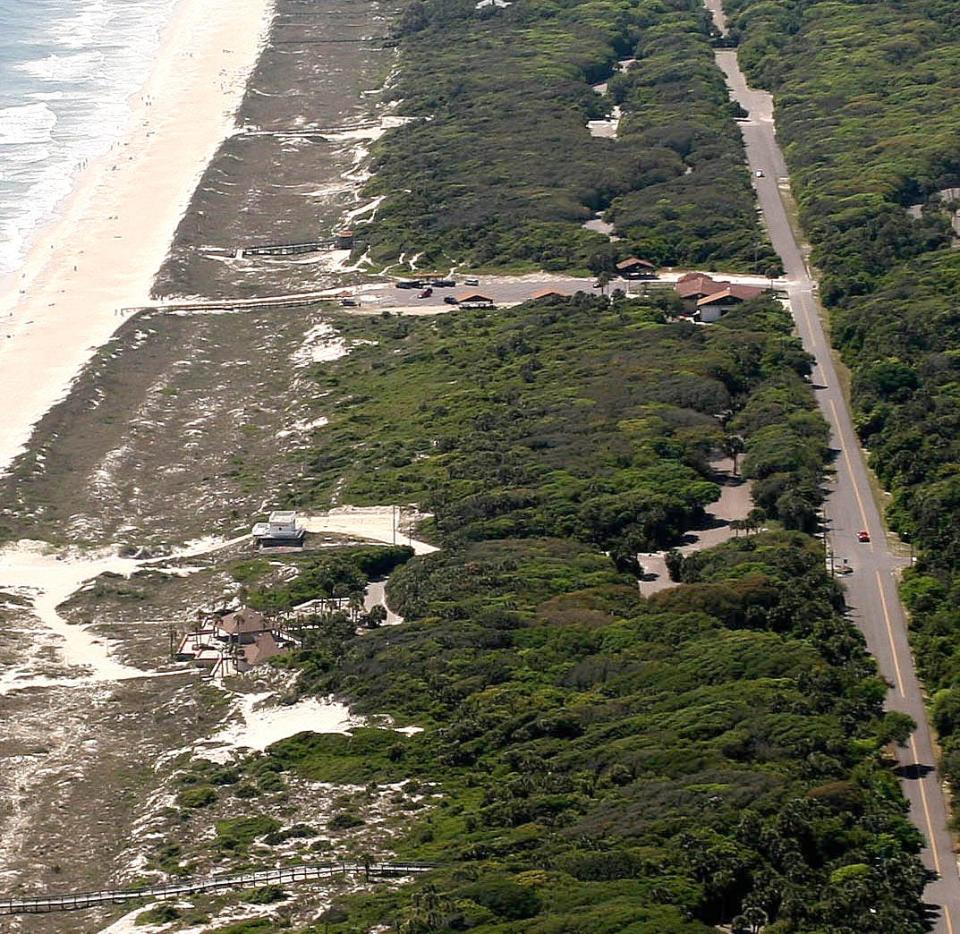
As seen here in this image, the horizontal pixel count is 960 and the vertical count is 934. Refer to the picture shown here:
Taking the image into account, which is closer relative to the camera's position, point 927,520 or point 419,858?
point 419,858

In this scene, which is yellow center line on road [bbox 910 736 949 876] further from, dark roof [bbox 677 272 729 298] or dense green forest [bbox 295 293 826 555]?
dark roof [bbox 677 272 729 298]

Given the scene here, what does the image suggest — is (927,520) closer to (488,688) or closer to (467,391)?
(488,688)

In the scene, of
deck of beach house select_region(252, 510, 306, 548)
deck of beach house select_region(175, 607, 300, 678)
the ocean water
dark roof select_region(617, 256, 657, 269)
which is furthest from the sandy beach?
dark roof select_region(617, 256, 657, 269)

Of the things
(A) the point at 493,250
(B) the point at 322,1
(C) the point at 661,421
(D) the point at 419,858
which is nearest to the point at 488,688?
(D) the point at 419,858

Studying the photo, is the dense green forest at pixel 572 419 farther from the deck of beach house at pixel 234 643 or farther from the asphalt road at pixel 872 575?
the deck of beach house at pixel 234 643

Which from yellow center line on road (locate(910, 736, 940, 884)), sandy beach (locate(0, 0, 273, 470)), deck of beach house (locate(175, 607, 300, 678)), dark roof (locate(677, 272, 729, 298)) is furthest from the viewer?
dark roof (locate(677, 272, 729, 298))

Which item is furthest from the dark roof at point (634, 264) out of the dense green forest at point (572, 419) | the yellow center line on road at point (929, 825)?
the yellow center line on road at point (929, 825)
